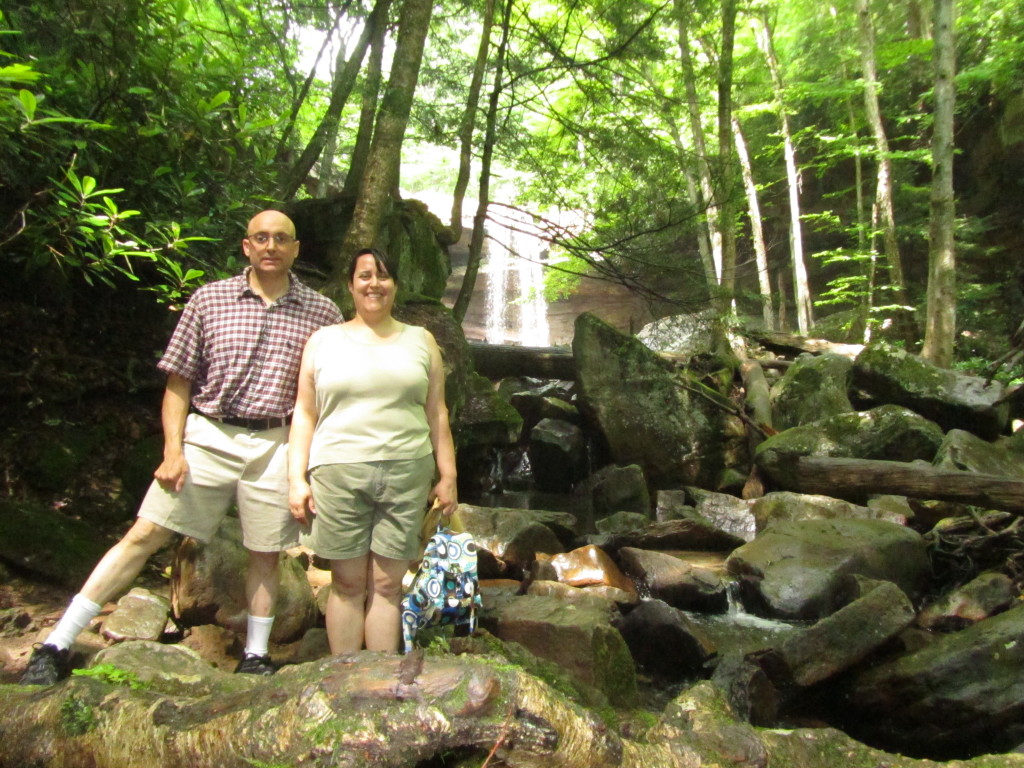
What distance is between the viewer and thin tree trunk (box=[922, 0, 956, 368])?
1041 cm

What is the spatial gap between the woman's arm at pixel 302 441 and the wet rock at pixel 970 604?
465 centimetres

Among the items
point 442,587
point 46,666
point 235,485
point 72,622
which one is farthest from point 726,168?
point 46,666

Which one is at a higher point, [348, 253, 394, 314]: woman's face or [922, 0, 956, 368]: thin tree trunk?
[922, 0, 956, 368]: thin tree trunk

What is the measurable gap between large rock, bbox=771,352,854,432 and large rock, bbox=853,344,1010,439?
1.04 feet

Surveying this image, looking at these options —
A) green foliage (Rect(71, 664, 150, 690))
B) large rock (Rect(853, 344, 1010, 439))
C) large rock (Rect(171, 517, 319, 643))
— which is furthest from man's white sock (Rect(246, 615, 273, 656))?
large rock (Rect(853, 344, 1010, 439))

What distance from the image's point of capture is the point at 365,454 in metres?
2.63

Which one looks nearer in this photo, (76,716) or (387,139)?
(76,716)

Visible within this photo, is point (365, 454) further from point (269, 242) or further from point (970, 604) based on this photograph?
point (970, 604)

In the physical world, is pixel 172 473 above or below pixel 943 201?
below

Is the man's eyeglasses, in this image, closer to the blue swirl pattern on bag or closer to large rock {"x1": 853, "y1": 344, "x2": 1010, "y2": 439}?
the blue swirl pattern on bag

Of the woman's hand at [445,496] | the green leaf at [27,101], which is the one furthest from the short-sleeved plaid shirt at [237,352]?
the green leaf at [27,101]

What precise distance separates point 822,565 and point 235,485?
4.81m

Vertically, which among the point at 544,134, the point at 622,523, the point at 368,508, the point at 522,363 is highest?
the point at 544,134

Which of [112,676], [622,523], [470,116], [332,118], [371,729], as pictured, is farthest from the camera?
[622,523]
